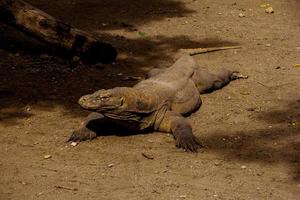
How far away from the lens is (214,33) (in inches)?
364

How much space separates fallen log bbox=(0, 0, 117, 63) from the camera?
24.7ft

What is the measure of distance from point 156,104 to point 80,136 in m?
0.77

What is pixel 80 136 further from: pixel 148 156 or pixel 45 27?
pixel 45 27

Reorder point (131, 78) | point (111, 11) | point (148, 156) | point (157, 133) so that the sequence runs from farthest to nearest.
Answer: point (111, 11)
point (131, 78)
point (157, 133)
point (148, 156)

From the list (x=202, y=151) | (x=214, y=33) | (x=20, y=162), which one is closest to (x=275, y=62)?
(x=214, y=33)

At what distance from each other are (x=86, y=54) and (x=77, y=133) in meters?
2.07

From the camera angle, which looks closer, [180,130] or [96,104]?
[96,104]

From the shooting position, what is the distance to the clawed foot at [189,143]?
18.1 feet

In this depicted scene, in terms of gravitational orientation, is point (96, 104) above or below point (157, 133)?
above

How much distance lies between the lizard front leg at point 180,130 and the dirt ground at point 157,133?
0.08m

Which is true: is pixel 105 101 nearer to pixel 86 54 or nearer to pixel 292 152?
pixel 292 152

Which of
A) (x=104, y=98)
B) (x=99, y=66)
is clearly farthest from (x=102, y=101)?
(x=99, y=66)

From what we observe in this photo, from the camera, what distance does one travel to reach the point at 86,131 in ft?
19.1

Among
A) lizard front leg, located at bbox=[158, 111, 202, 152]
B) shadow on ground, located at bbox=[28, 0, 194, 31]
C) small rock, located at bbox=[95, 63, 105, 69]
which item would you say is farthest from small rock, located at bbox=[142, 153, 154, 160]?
shadow on ground, located at bbox=[28, 0, 194, 31]
